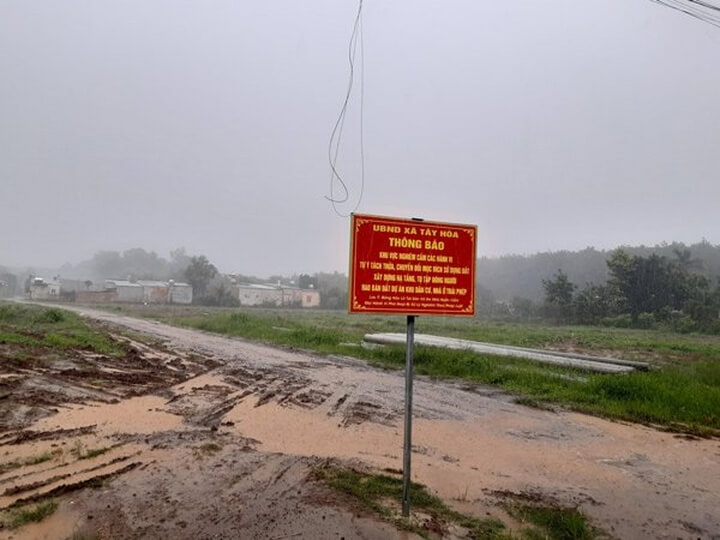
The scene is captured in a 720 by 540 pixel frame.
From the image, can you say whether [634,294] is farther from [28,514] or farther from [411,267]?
[28,514]

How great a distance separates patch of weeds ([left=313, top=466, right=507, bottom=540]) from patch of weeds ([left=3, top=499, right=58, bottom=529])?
96.0 inches

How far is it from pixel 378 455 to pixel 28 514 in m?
3.67

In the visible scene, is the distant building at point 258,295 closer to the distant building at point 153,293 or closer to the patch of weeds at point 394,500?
the distant building at point 153,293

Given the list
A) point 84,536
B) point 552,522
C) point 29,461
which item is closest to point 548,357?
point 552,522

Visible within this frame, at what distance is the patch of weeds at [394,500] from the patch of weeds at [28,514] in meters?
2.44

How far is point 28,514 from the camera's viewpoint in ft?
14.5

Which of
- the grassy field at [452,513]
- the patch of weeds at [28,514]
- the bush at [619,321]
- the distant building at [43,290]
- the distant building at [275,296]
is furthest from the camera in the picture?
the distant building at [275,296]

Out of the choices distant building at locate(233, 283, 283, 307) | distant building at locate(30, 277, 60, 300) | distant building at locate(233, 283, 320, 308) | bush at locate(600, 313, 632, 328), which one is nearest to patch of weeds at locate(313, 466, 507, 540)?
bush at locate(600, 313, 632, 328)

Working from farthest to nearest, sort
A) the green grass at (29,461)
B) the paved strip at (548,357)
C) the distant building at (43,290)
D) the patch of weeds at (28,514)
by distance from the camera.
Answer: the distant building at (43,290) → the paved strip at (548,357) → the green grass at (29,461) → the patch of weeds at (28,514)

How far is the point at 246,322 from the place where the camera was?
95.0 ft

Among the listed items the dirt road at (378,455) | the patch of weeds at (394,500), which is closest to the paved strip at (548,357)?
the dirt road at (378,455)

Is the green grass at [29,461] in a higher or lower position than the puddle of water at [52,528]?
higher

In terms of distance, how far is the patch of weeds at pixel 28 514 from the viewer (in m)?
4.31

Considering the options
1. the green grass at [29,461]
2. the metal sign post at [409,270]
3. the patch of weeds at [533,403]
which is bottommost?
the patch of weeds at [533,403]
